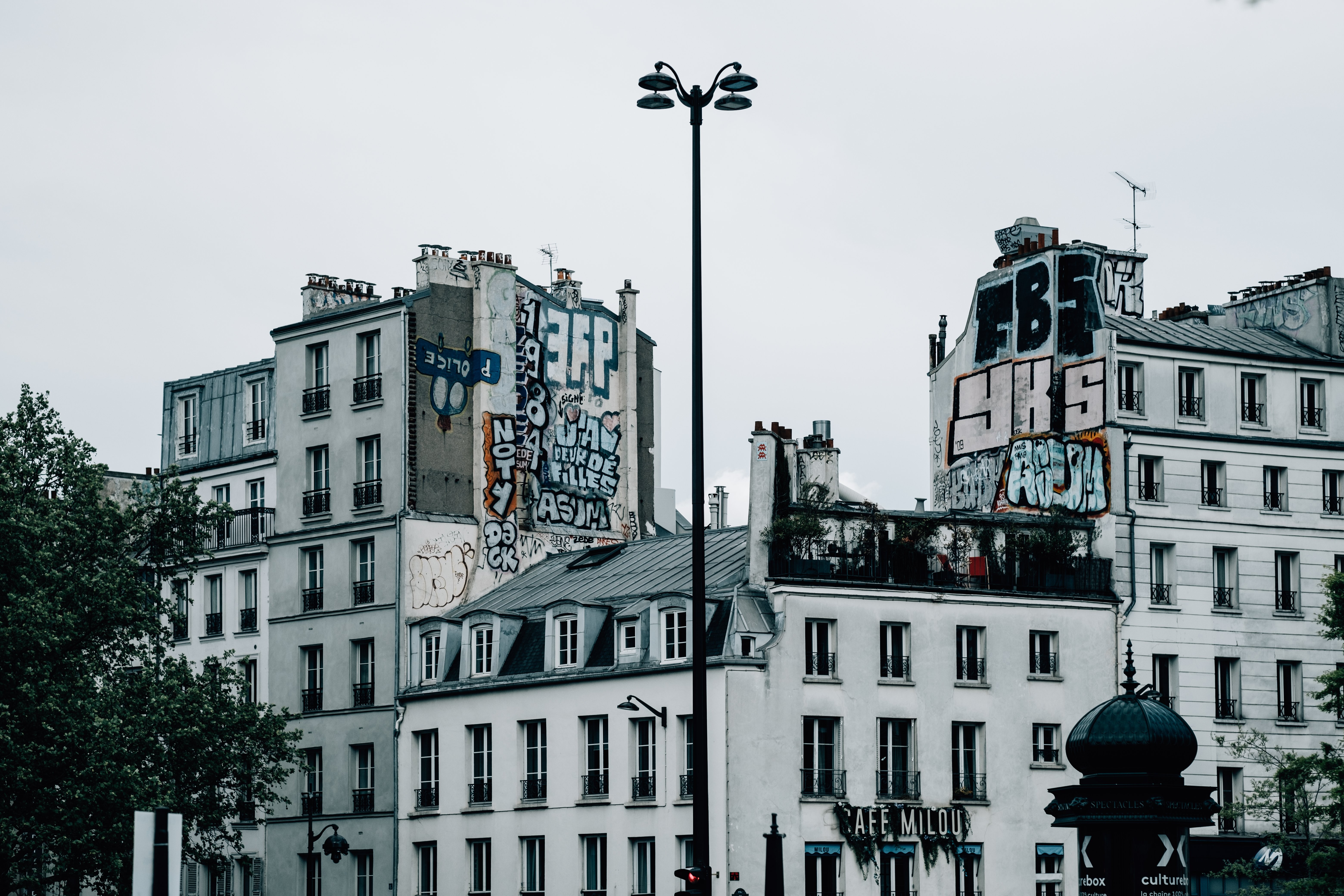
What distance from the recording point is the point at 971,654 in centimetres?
6212

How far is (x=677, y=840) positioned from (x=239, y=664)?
2075 cm

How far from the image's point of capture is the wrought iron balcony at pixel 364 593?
227 feet

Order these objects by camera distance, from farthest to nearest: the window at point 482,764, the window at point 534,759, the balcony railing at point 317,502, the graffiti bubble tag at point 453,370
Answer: the balcony railing at point 317,502 → the graffiti bubble tag at point 453,370 → the window at point 482,764 → the window at point 534,759

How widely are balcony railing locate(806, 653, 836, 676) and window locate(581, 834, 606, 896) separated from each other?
7.13 m

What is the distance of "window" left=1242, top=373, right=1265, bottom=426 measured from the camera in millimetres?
68062

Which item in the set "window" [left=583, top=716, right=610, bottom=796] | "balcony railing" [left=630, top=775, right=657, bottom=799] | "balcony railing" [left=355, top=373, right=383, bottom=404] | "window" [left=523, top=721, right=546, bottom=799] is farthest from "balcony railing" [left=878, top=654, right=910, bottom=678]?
"balcony railing" [left=355, top=373, right=383, bottom=404]

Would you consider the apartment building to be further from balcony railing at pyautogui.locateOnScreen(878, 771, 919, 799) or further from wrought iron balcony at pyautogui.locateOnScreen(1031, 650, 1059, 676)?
wrought iron balcony at pyautogui.locateOnScreen(1031, 650, 1059, 676)

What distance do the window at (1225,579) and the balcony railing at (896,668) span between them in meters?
10.7

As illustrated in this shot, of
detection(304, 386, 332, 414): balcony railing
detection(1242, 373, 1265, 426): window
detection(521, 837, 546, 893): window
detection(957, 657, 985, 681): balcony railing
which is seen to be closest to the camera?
detection(957, 657, 985, 681): balcony railing

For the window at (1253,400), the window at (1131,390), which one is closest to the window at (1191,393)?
the window at (1131,390)

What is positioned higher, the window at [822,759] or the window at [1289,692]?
the window at [1289,692]

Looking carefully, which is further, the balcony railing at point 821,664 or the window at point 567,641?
the window at point 567,641

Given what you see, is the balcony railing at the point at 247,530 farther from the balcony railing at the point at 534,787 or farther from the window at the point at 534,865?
the window at the point at 534,865

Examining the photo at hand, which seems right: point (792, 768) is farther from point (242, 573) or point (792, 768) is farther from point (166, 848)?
point (166, 848)
